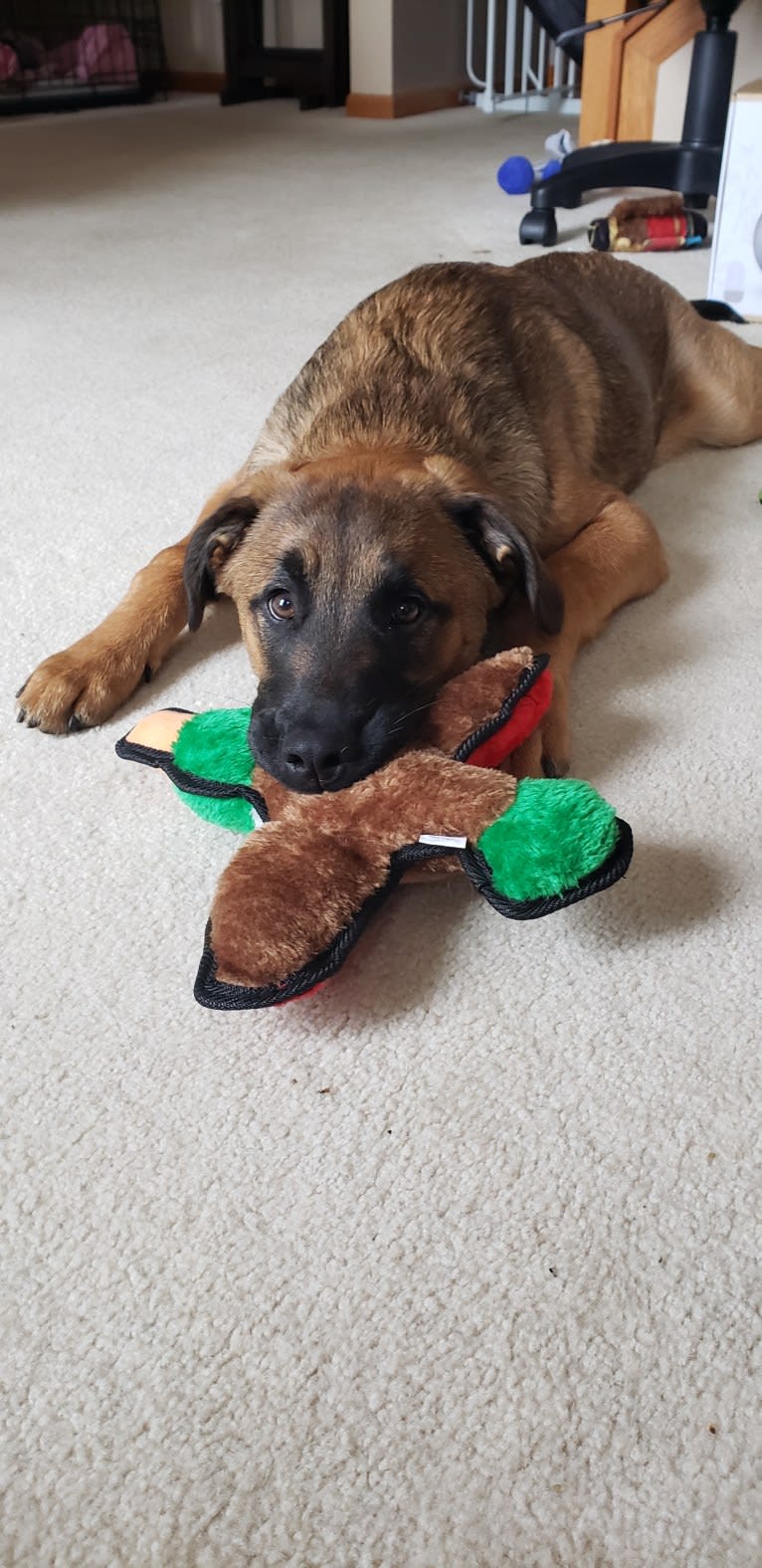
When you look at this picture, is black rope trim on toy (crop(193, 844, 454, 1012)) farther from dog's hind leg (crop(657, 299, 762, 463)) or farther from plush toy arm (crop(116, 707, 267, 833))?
dog's hind leg (crop(657, 299, 762, 463))

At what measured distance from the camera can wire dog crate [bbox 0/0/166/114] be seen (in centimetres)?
927

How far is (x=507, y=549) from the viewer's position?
1.67 meters

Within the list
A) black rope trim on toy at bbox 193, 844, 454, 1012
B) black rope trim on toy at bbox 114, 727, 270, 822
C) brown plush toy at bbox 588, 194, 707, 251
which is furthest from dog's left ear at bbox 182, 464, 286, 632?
brown plush toy at bbox 588, 194, 707, 251

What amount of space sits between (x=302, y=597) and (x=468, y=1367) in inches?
37.9

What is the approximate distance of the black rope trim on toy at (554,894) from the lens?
48.1 inches

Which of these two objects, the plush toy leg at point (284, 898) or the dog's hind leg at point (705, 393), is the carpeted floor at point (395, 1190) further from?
the dog's hind leg at point (705, 393)

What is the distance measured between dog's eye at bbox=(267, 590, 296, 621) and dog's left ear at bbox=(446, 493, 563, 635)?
10.8 inches

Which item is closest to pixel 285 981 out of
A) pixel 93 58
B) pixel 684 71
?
pixel 684 71

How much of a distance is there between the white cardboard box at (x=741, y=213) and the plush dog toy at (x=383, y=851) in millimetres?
2945

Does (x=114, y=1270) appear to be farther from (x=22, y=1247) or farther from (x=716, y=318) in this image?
(x=716, y=318)

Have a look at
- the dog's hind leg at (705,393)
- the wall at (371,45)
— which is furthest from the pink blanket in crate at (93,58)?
the dog's hind leg at (705,393)

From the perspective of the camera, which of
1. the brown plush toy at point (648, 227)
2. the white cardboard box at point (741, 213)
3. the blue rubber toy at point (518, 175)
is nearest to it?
the white cardboard box at point (741, 213)

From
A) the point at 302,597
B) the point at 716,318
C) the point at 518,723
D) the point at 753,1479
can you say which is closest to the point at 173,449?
the point at 302,597

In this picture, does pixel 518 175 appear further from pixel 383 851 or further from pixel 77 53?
pixel 77 53
